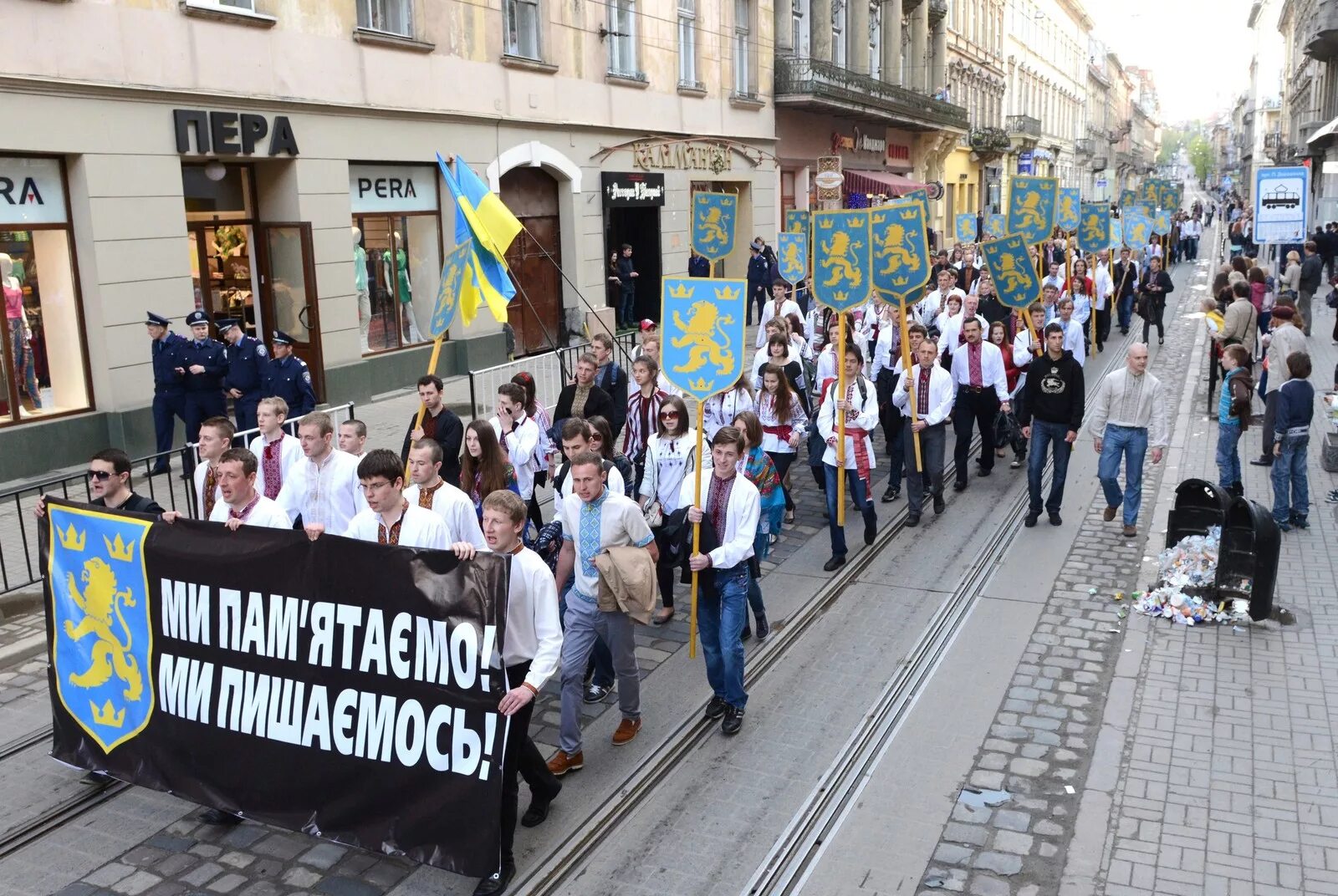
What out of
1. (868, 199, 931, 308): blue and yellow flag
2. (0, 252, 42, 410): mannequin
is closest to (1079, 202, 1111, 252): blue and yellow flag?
(868, 199, 931, 308): blue and yellow flag

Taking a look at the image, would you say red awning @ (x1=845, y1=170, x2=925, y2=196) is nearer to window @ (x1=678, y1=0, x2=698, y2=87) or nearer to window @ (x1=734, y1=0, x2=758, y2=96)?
window @ (x1=734, y1=0, x2=758, y2=96)

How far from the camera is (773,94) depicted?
28125 mm

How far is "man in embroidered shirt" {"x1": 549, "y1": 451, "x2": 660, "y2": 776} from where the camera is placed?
19.5ft

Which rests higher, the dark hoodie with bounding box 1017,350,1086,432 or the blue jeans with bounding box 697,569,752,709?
the dark hoodie with bounding box 1017,350,1086,432

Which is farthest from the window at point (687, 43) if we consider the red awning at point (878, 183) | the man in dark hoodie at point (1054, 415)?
the man in dark hoodie at point (1054, 415)

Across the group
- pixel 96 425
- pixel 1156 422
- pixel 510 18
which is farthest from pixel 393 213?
pixel 1156 422

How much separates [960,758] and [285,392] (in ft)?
26.2

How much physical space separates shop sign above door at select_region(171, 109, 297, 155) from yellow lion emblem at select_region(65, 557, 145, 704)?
896 cm

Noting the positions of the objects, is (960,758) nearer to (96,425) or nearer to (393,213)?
(96,425)

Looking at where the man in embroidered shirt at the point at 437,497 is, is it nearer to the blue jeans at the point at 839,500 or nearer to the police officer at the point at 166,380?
the blue jeans at the point at 839,500

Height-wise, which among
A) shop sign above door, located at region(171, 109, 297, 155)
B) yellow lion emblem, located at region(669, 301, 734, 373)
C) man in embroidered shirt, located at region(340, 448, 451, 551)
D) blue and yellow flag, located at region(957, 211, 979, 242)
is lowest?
man in embroidered shirt, located at region(340, 448, 451, 551)

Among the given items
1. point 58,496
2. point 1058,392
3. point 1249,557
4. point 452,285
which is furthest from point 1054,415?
point 58,496

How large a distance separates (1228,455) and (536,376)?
7743mm

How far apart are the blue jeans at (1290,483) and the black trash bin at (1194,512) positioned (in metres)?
1.25
